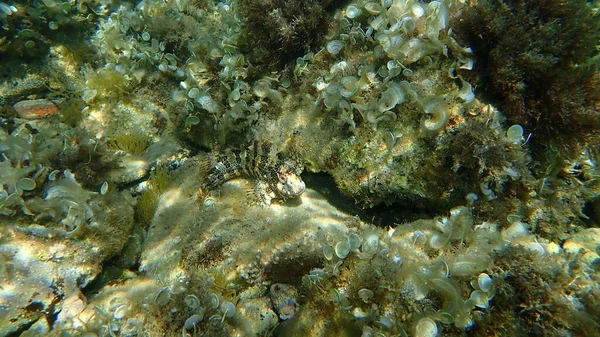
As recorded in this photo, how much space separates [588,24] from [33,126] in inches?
329

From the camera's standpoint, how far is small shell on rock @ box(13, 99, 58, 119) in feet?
18.4

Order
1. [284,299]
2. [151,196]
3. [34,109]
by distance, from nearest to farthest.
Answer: [284,299]
[151,196]
[34,109]

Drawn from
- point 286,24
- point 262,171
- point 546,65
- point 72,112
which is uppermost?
point 546,65

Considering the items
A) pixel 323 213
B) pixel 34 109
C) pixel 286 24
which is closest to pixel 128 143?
pixel 34 109

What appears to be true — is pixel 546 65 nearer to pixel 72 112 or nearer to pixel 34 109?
pixel 72 112

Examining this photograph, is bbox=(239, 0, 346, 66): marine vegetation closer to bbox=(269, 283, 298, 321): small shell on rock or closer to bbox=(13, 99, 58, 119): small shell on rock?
bbox=(269, 283, 298, 321): small shell on rock

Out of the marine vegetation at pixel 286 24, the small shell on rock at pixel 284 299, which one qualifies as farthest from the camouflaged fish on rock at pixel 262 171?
the marine vegetation at pixel 286 24

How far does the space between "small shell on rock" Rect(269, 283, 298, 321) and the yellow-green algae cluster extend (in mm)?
26

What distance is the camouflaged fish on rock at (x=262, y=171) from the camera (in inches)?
153

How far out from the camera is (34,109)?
18.5ft

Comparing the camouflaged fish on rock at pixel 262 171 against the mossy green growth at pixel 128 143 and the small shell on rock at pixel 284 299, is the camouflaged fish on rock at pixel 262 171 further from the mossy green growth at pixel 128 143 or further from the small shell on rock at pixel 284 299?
the mossy green growth at pixel 128 143

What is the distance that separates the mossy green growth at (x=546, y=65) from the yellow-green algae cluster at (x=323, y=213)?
0.85 ft

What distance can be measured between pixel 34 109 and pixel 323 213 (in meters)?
6.03

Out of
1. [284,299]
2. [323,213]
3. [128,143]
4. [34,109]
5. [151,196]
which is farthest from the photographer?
[34,109]
